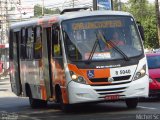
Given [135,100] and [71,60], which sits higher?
[71,60]

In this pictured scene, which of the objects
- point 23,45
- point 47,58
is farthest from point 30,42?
point 47,58

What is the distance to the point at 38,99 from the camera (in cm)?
2155

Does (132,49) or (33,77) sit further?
(33,77)

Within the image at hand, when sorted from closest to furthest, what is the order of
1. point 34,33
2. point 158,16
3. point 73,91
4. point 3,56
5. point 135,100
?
point 73,91 < point 135,100 < point 34,33 < point 158,16 < point 3,56

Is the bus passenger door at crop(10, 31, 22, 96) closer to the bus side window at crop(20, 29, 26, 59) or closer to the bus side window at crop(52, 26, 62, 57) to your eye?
the bus side window at crop(20, 29, 26, 59)

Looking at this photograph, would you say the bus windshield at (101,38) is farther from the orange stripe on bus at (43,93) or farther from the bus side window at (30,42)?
the bus side window at (30,42)

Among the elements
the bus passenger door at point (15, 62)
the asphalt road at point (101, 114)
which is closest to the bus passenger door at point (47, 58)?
the asphalt road at point (101, 114)

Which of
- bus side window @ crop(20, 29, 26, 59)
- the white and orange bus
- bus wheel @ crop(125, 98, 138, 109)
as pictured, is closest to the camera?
the white and orange bus

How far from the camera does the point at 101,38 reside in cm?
1794

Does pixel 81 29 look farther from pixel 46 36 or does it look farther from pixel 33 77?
pixel 33 77

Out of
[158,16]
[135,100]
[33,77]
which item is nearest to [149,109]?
[135,100]

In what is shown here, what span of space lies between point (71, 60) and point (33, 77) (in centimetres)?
360

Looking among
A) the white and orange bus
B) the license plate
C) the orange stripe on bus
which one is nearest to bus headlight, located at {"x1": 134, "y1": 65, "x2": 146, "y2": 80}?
the white and orange bus

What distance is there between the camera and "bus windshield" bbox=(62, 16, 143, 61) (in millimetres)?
17609
